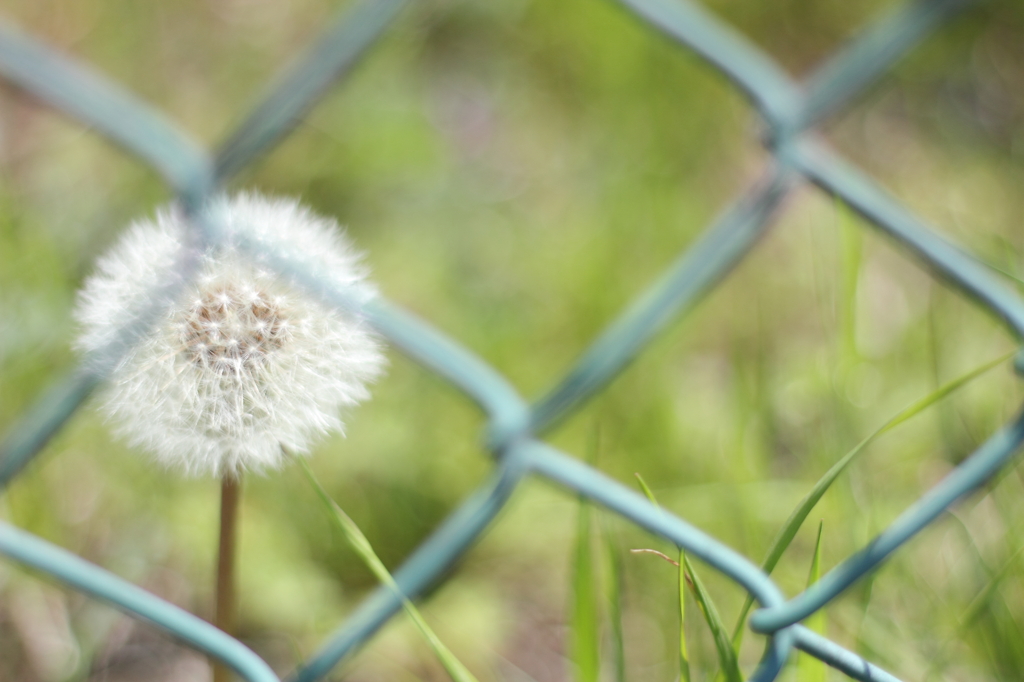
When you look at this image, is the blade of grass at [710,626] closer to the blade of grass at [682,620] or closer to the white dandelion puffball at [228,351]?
the blade of grass at [682,620]

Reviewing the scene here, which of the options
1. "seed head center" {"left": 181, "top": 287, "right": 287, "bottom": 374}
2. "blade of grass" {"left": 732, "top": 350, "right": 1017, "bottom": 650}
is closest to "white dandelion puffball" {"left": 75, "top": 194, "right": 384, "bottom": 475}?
"seed head center" {"left": 181, "top": 287, "right": 287, "bottom": 374}

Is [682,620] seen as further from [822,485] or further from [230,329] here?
[230,329]

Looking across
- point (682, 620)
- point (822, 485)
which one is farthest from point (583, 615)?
point (822, 485)

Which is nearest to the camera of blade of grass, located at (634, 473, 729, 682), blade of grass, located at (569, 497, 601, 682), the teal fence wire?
the teal fence wire

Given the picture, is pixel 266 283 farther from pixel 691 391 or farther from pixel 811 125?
pixel 691 391

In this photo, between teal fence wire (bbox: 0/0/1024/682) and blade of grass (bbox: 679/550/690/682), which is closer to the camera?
teal fence wire (bbox: 0/0/1024/682)

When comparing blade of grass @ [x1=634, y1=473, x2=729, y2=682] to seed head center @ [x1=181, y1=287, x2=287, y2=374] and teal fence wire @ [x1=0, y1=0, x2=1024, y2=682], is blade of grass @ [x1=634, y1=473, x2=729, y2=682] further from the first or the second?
seed head center @ [x1=181, y1=287, x2=287, y2=374]

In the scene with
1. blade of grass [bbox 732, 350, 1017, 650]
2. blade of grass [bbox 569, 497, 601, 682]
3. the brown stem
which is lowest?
the brown stem

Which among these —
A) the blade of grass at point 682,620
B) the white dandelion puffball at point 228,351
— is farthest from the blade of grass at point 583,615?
the white dandelion puffball at point 228,351
